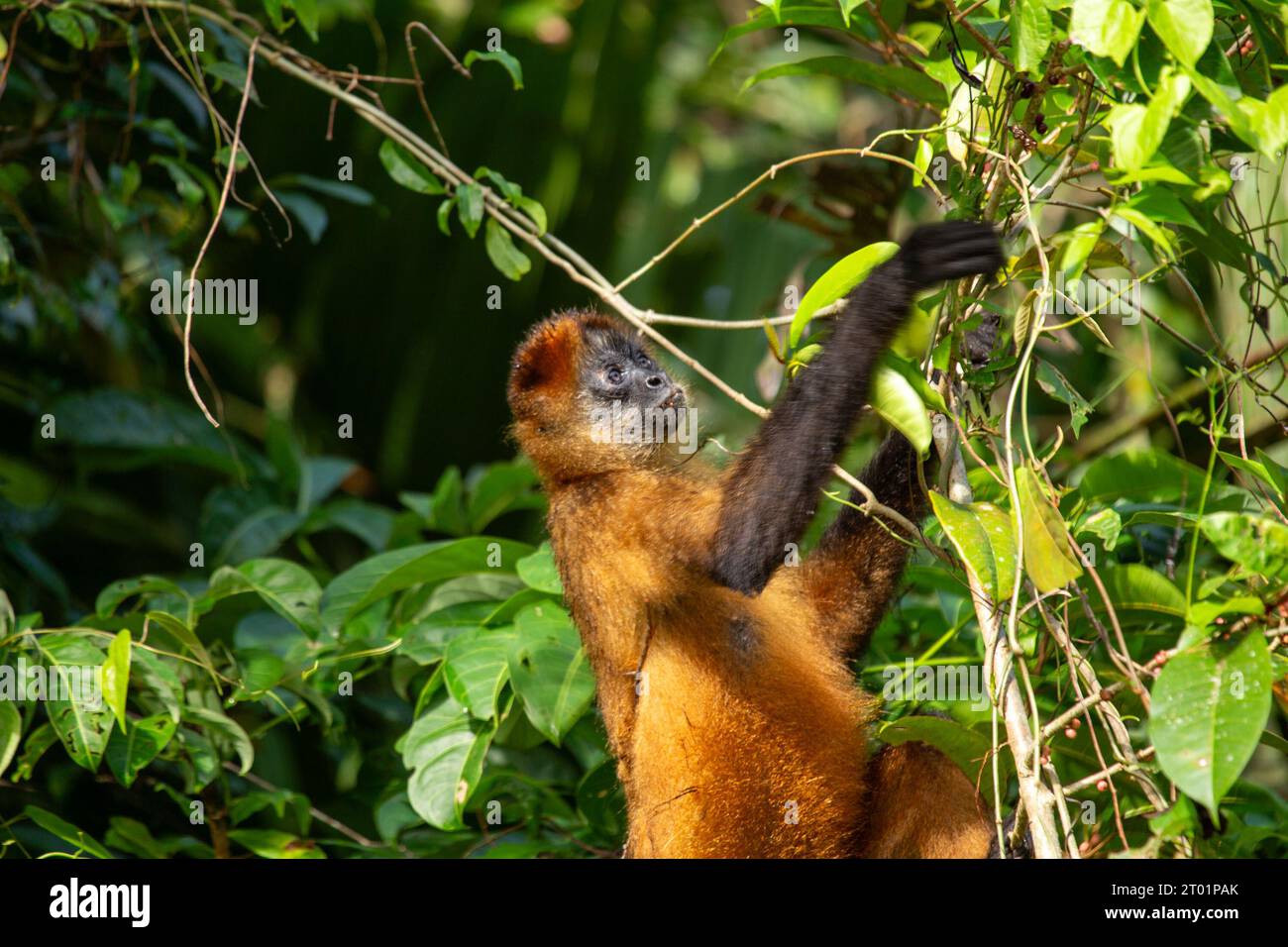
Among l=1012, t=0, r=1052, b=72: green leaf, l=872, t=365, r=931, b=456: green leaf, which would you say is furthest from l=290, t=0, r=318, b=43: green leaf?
l=1012, t=0, r=1052, b=72: green leaf

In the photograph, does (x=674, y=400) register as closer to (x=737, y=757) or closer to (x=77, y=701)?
(x=737, y=757)

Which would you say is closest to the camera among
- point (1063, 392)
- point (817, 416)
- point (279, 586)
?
point (1063, 392)

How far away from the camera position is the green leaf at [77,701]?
130 inches

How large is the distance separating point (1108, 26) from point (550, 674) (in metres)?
2.38

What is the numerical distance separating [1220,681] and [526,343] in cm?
287

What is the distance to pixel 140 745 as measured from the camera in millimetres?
3543

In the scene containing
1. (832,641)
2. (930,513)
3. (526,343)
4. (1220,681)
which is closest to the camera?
(1220,681)

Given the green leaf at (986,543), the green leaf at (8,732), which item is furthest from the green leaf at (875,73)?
the green leaf at (8,732)

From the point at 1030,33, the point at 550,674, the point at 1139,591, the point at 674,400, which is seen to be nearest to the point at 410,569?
the point at 550,674

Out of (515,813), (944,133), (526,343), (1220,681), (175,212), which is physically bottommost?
(515,813)

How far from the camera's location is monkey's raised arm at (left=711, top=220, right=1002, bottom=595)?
2855 millimetres
